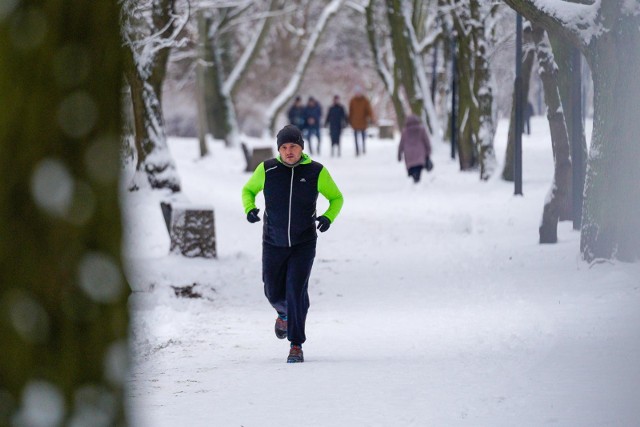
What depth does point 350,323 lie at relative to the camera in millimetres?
10375

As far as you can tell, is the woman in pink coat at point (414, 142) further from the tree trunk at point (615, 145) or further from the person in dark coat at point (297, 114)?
the person in dark coat at point (297, 114)

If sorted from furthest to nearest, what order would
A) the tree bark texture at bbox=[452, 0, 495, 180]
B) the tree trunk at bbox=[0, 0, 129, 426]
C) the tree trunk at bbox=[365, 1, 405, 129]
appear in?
the tree trunk at bbox=[365, 1, 405, 129] → the tree bark texture at bbox=[452, 0, 495, 180] → the tree trunk at bbox=[0, 0, 129, 426]

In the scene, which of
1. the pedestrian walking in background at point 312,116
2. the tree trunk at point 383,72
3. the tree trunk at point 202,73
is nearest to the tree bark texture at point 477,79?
the tree trunk at point 383,72

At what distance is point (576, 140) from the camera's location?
15086mm

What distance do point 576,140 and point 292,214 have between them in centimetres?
774

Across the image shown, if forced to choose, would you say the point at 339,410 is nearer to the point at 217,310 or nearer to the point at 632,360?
the point at 632,360

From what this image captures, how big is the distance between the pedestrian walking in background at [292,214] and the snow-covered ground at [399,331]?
0.44 metres

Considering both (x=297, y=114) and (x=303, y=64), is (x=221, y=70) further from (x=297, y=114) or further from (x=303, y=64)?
(x=303, y=64)

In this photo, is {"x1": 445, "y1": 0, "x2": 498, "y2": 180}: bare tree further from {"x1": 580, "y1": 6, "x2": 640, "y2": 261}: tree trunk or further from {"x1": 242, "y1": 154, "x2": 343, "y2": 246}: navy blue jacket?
{"x1": 242, "y1": 154, "x2": 343, "y2": 246}: navy blue jacket

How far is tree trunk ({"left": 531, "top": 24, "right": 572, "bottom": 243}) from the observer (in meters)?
14.5

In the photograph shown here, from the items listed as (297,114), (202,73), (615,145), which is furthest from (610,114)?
(297,114)

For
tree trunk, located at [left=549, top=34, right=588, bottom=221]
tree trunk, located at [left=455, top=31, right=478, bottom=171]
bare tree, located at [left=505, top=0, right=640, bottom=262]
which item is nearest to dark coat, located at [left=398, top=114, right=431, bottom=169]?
tree trunk, located at [left=455, top=31, right=478, bottom=171]

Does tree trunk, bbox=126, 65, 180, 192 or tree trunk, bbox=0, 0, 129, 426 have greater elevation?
tree trunk, bbox=0, 0, 129, 426

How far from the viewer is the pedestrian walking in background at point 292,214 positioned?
8109 mm
